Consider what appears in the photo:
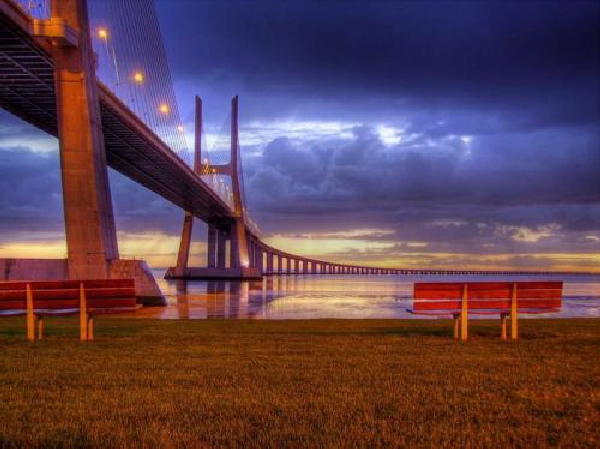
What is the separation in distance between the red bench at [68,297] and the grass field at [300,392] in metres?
0.56

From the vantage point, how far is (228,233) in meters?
84.1

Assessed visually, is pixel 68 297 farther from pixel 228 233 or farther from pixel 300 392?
pixel 228 233

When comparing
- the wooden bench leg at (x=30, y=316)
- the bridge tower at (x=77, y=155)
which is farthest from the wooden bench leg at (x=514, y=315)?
the bridge tower at (x=77, y=155)

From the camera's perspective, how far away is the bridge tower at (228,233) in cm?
7131

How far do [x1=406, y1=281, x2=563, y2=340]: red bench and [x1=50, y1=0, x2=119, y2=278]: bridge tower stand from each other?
1375 cm

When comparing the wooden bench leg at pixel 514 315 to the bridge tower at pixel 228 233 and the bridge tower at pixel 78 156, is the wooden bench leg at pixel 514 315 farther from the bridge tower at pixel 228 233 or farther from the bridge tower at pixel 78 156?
the bridge tower at pixel 228 233

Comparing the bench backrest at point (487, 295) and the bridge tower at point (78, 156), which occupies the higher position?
the bridge tower at point (78, 156)

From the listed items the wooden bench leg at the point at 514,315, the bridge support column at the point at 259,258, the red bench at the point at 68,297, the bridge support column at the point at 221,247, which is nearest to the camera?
the red bench at the point at 68,297

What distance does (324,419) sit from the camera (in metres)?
4.28

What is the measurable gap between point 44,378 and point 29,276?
13.9 metres

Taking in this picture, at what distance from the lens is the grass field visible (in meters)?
3.96

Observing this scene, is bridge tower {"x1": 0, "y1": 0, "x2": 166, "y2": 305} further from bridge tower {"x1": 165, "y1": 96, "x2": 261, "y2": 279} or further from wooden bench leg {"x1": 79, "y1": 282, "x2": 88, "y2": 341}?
bridge tower {"x1": 165, "y1": 96, "x2": 261, "y2": 279}

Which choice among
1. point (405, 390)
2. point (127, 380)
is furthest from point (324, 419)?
point (127, 380)

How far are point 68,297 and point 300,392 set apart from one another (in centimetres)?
514
